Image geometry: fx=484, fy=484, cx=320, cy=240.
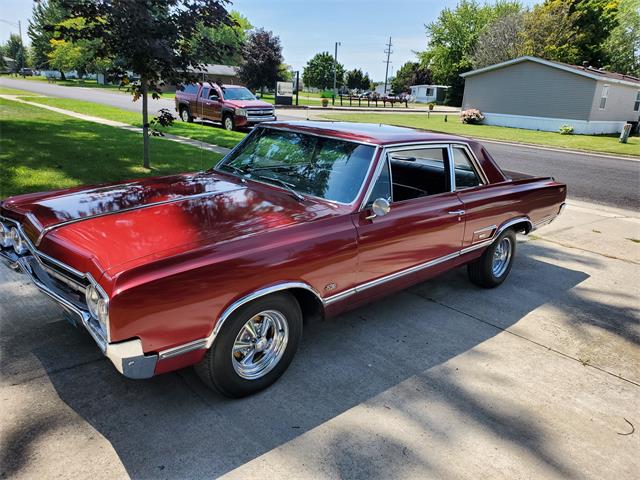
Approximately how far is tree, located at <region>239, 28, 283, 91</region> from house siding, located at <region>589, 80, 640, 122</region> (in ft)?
103

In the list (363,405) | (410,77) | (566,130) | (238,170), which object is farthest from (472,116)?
(410,77)

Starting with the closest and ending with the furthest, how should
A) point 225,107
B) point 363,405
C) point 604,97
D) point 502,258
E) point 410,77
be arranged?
1. point 363,405
2. point 502,258
3. point 225,107
4. point 604,97
5. point 410,77

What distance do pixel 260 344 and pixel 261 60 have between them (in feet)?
161

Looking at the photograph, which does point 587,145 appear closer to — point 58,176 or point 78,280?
point 58,176

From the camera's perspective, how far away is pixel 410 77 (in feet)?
276

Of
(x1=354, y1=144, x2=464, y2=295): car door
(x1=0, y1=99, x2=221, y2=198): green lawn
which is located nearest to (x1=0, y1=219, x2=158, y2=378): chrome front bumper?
(x1=354, y1=144, x2=464, y2=295): car door

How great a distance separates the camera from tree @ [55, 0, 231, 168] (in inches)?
278

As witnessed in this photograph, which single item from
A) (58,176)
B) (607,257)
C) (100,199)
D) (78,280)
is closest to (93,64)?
(58,176)

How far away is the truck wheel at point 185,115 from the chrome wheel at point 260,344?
1833cm

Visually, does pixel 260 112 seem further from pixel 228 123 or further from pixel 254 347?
pixel 254 347

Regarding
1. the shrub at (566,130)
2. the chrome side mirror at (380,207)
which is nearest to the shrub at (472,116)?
the shrub at (566,130)

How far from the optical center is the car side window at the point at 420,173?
4359 millimetres

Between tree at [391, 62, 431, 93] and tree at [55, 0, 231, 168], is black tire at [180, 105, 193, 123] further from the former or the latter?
tree at [391, 62, 431, 93]

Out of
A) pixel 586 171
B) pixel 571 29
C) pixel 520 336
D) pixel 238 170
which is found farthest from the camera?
pixel 571 29
